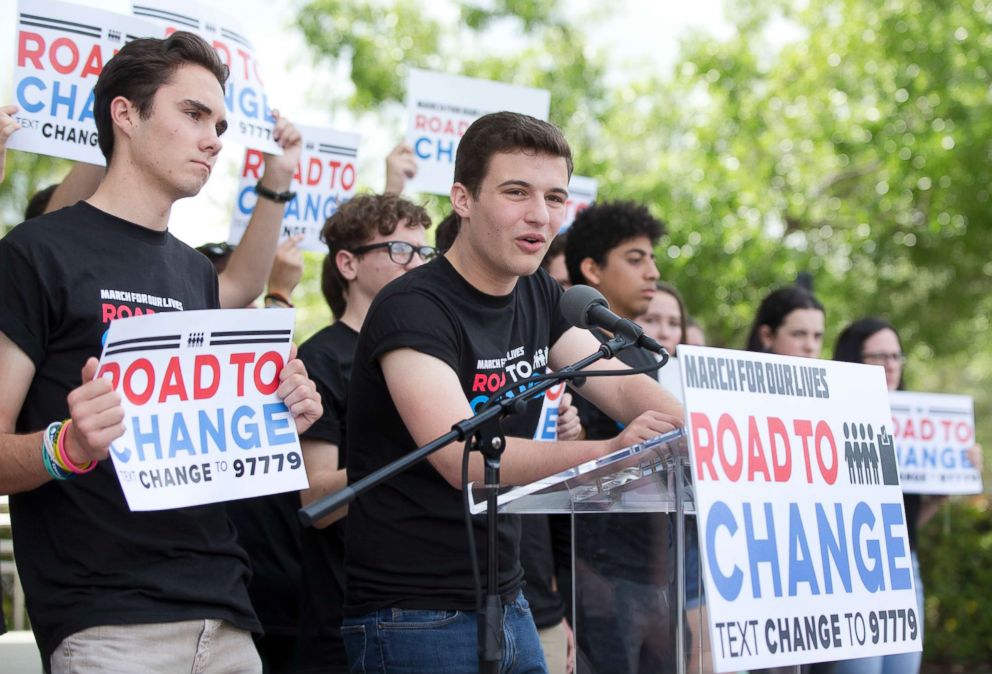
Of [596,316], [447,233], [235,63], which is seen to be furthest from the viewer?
[235,63]

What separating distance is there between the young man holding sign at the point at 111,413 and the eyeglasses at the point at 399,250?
4.94 ft

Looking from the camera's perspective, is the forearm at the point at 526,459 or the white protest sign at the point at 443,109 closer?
the forearm at the point at 526,459

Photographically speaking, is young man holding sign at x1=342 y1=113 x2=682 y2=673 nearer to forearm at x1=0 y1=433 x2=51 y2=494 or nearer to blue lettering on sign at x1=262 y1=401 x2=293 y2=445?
blue lettering on sign at x1=262 y1=401 x2=293 y2=445

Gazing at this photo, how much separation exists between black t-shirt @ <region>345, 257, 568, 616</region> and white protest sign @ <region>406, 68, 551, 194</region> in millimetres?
3292

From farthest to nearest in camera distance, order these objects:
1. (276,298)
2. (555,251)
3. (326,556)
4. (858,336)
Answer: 1. (858,336)
2. (555,251)
3. (276,298)
4. (326,556)

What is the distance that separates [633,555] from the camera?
3.39 meters

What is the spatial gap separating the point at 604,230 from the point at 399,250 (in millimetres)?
1325

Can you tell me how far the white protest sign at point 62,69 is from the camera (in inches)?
176

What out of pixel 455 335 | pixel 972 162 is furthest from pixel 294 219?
→ pixel 972 162

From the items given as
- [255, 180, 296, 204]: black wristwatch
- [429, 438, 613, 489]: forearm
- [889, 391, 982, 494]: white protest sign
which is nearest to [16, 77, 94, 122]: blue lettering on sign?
[255, 180, 296, 204]: black wristwatch

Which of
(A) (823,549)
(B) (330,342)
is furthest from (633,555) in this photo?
(B) (330,342)

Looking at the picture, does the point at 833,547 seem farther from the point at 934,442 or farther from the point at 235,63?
the point at 934,442

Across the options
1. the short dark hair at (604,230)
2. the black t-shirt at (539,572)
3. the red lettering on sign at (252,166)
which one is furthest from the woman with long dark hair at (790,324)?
the red lettering on sign at (252,166)

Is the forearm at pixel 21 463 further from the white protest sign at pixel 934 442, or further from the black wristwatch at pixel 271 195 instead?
the white protest sign at pixel 934 442
